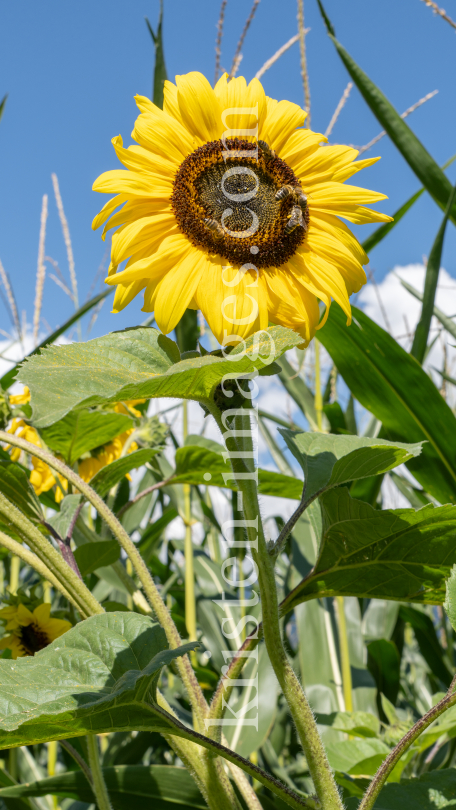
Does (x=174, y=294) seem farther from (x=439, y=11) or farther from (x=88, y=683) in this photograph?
(x=439, y=11)

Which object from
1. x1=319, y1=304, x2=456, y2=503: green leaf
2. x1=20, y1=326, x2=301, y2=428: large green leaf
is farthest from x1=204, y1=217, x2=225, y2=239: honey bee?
x1=319, y1=304, x2=456, y2=503: green leaf

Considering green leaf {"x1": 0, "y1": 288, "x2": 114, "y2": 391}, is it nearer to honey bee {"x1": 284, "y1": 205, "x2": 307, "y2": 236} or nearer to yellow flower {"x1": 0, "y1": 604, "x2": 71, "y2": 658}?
yellow flower {"x1": 0, "y1": 604, "x2": 71, "y2": 658}

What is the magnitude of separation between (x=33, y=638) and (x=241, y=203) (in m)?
0.63

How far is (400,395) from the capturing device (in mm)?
996

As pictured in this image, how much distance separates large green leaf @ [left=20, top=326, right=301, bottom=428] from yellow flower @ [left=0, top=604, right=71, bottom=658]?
51 centimetres

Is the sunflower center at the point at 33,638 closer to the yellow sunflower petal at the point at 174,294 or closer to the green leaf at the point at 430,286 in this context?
the yellow sunflower petal at the point at 174,294

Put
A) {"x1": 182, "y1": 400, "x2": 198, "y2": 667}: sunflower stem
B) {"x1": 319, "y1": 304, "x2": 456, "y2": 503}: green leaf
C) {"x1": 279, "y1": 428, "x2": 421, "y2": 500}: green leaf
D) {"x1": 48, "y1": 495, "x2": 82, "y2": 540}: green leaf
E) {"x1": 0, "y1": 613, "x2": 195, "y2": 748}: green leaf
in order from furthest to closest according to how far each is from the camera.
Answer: {"x1": 182, "y1": 400, "x2": 198, "y2": 667}: sunflower stem → {"x1": 319, "y1": 304, "x2": 456, "y2": 503}: green leaf → {"x1": 48, "y1": 495, "x2": 82, "y2": 540}: green leaf → {"x1": 279, "y1": 428, "x2": 421, "y2": 500}: green leaf → {"x1": 0, "y1": 613, "x2": 195, "y2": 748}: green leaf

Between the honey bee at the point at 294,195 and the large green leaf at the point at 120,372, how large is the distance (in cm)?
18

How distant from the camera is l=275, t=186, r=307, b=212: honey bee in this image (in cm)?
55

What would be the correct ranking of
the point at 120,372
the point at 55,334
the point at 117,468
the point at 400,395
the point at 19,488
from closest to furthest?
the point at 120,372 < the point at 19,488 < the point at 117,468 < the point at 400,395 < the point at 55,334

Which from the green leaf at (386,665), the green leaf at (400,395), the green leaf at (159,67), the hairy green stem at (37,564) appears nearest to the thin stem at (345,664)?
the green leaf at (386,665)

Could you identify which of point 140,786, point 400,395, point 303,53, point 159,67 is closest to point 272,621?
point 140,786

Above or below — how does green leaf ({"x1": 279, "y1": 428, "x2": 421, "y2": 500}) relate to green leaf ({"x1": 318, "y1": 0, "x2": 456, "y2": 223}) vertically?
below

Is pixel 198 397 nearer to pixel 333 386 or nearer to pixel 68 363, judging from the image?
pixel 68 363
